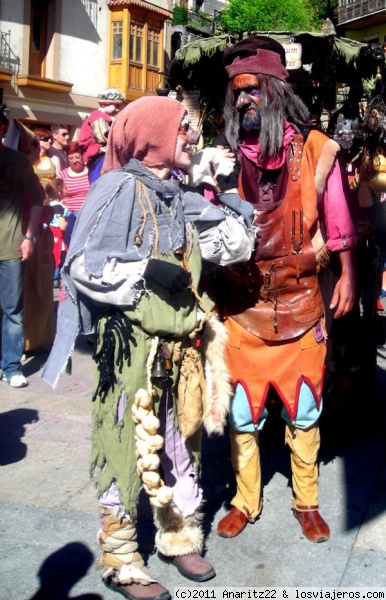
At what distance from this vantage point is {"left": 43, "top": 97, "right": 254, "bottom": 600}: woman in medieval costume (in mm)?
2652

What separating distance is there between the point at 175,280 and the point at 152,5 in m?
28.8

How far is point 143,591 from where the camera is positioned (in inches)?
111

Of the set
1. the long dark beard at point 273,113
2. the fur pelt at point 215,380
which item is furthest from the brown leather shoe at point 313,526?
the long dark beard at point 273,113

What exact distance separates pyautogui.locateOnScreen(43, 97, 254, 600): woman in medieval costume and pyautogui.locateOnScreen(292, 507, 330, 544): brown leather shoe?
0.53 metres

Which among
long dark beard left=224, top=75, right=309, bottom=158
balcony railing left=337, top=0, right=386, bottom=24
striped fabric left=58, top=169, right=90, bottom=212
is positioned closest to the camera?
long dark beard left=224, top=75, right=309, bottom=158

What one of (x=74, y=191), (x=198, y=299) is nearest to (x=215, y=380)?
(x=198, y=299)

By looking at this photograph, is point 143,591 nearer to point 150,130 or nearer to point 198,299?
point 198,299

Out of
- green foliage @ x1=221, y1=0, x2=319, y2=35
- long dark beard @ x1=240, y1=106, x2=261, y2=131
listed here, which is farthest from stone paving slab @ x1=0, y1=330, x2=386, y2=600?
green foliage @ x1=221, y1=0, x2=319, y2=35

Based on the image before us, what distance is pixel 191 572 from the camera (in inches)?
115

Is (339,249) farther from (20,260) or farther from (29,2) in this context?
(29,2)

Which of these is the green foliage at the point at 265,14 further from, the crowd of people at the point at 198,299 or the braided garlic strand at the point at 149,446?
the braided garlic strand at the point at 149,446

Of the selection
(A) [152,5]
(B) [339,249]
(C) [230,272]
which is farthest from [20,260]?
(A) [152,5]

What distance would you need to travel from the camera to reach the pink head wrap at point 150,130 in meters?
2.68

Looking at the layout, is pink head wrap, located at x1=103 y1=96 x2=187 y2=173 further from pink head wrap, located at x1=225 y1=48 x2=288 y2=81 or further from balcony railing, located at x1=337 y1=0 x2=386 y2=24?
balcony railing, located at x1=337 y1=0 x2=386 y2=24
